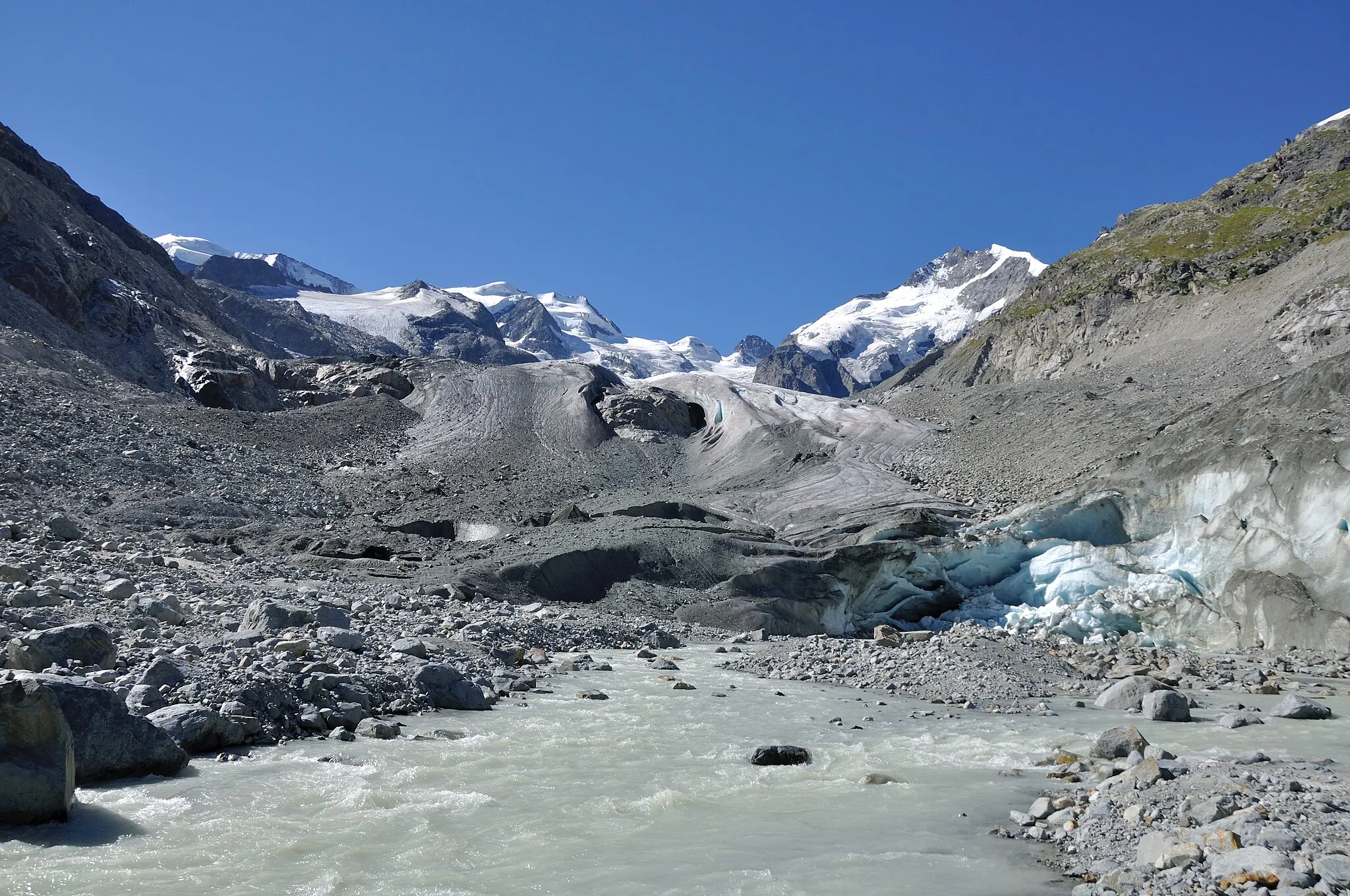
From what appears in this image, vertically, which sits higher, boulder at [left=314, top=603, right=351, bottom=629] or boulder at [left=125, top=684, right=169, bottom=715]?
boulder at [left=314, top=603, right=351, bottom=629]

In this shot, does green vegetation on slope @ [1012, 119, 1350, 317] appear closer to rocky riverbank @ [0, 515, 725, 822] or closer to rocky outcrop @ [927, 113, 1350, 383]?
rocky outcrop @ [927, 113, 1350, 383]

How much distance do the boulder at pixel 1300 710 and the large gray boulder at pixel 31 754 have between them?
49.5ft

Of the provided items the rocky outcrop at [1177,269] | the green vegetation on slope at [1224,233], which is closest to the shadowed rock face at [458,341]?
the rocky outcrop at [1177,269]

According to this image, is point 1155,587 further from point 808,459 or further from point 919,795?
Result: point 808,459

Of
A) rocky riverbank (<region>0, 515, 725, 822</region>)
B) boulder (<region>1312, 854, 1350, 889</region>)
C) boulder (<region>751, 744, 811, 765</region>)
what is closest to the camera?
boulder (<region>1312, 854, 1350, 889</region>)

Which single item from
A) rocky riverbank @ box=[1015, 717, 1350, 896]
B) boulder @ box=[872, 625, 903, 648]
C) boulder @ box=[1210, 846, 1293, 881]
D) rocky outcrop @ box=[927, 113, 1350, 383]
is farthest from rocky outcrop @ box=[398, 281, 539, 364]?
boulder @ box=[1210, 846, 1293, 881]

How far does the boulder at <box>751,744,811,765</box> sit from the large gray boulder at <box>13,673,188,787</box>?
610 cm

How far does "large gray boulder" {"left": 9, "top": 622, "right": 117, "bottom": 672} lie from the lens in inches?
380

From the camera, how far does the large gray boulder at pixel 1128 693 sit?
47.2 feet

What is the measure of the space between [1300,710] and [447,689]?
40.8 ft

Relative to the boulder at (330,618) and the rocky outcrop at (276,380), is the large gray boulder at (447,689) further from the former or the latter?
the rocky outcrop at (276,380)

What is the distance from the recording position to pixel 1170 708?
1305 cm

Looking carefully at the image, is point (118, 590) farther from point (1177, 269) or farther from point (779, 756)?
point (1177, 269)

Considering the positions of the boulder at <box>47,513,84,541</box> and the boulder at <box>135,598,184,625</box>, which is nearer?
the boulder at <box>135,598,184,625</box>
